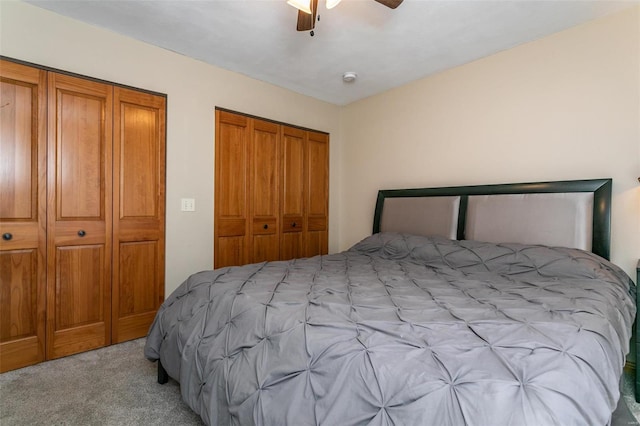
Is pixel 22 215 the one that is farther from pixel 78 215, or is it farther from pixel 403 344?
pixel 403 344

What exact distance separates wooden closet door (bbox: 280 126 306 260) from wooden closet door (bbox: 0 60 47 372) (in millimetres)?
2049

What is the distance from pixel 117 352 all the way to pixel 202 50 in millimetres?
2543

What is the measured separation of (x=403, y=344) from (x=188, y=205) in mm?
2425

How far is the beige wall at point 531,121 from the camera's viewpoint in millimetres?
2141

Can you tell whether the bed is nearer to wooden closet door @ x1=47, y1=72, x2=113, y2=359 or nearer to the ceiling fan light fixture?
wooden closet door @ x1=47, y1=72, x2=113, y2=359

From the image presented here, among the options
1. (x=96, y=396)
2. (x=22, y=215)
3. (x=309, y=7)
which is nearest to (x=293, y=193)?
(x=309, y=7)

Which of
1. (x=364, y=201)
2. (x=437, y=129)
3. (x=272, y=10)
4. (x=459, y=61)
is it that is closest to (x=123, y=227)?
(x=272, y=10)

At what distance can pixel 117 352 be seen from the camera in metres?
2.34

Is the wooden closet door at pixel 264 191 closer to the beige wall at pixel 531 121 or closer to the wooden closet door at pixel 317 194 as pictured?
the wooden closet door at pixel 317 194

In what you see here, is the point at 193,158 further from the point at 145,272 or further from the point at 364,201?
the point at 364,201

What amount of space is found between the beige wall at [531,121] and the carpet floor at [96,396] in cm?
148

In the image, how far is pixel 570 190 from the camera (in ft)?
7.41

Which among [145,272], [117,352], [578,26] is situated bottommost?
[117,352]

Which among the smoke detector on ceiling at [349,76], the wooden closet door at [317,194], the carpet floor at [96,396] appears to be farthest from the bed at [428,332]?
the smoke detector on ceiling at [349,76]
